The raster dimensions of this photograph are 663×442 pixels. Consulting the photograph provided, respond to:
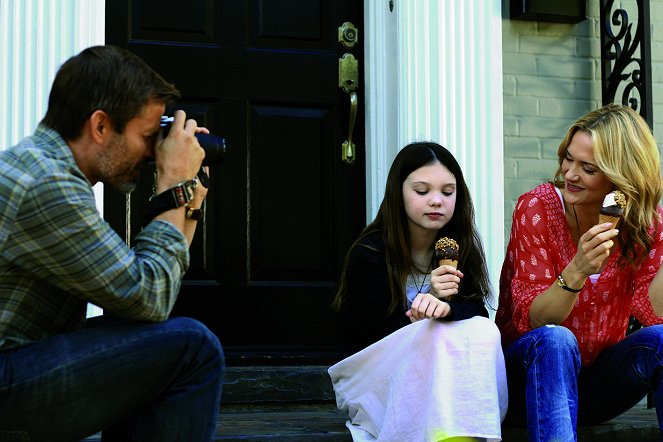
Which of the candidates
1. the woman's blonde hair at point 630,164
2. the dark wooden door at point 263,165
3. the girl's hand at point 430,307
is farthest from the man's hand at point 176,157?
the dark wooden door at point 263,165

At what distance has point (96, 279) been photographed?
7.23 feet

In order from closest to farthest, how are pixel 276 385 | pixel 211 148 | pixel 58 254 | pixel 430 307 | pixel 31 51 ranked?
1. pixel 58 254
2. pixel 211 148
3. pixel 430 307
4. pixel 31 51
5. pixel 276 385

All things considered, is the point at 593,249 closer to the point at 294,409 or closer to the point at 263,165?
the point at 294,409

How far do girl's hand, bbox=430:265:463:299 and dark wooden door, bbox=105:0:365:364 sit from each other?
145 cm

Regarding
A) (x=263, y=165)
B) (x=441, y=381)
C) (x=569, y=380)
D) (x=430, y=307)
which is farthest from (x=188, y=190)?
(x=263, y=165)

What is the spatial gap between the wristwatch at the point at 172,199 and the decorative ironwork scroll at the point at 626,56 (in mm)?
2636

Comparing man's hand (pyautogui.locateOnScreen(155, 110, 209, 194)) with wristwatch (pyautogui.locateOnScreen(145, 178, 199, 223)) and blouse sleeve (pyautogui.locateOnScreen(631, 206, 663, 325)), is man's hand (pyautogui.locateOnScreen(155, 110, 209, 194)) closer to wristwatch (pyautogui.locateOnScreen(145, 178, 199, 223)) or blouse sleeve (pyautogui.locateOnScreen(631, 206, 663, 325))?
wristwatch (pyautogui.locateOnScreen(145, 178, 199, 223))

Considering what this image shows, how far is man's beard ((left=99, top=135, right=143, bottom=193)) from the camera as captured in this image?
241cm

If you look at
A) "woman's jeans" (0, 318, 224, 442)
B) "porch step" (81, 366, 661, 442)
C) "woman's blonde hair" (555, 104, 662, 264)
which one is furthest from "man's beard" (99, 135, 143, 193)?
"woman's blonde hair" (555, 104, 662, 264)

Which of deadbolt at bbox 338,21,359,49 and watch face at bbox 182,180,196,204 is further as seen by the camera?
deadbolt at bbox 338,21,359,49

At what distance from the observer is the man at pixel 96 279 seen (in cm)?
220

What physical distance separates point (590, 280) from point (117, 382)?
169cm

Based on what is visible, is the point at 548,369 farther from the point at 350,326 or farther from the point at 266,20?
the point at 266,20

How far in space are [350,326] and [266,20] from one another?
164cm
